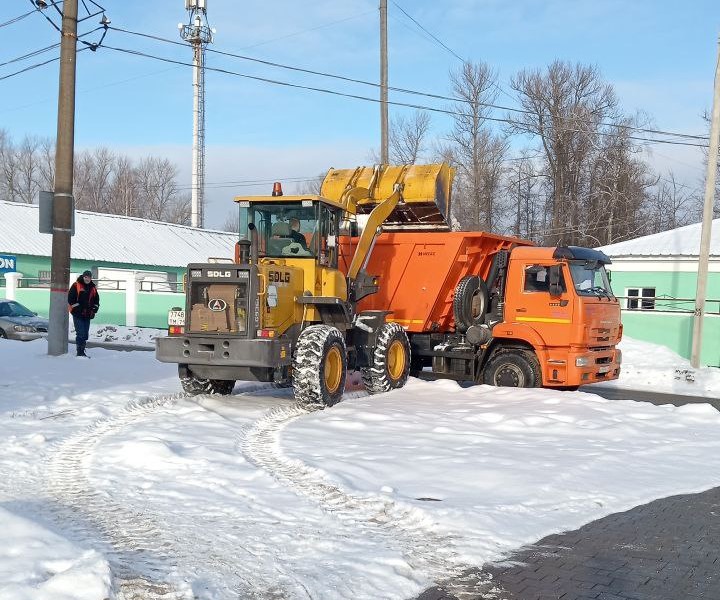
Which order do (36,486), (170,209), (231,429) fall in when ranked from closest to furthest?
(36,486) → (231,429) → (170,209)

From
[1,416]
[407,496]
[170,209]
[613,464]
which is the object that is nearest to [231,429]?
[1,416]

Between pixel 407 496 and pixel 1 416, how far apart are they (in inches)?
216

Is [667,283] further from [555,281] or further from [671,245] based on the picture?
[555,281]

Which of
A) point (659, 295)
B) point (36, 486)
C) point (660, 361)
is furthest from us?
point (659, 295)

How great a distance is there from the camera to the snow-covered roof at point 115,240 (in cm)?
4106

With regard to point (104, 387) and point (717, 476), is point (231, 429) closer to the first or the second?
point (104, 387)

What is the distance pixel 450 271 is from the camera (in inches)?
557

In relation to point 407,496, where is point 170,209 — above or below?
above

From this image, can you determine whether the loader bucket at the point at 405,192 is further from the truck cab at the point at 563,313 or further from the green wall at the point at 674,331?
the green wall at the point at 674,331

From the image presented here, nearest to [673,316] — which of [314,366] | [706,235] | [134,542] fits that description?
[706,235]

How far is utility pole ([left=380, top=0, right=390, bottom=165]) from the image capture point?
2348 cm

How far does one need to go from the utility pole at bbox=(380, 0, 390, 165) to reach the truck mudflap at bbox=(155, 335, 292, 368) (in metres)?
12.9

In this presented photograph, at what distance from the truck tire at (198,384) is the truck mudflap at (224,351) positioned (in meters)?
0.69

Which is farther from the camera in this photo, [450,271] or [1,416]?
[450,271]
